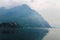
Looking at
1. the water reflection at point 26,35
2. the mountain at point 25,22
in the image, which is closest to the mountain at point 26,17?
the mountain at point 25,22

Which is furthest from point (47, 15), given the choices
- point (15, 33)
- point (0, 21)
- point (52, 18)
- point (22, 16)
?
point (0, 21)

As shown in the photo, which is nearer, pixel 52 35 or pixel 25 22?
pixel 25 22

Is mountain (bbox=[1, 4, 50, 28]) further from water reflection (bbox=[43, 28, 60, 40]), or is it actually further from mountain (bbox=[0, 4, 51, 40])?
water reflection (bbox=[43, 28, 60, 40])

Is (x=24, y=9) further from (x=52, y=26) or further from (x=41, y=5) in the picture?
(x=52, y=26)

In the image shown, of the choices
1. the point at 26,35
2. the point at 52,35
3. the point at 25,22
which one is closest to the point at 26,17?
the point at 25,22

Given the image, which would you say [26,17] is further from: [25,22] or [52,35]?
Result: [52,35]

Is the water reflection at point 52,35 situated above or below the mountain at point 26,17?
below

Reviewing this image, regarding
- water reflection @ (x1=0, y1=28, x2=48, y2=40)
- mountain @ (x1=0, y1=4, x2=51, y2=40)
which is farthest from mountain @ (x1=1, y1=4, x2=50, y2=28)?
water reflection @ (x1=0, y1=28, x2=48, y2=40)

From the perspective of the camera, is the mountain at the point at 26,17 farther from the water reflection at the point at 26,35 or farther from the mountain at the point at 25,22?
the water reflection at the point at 26,35
